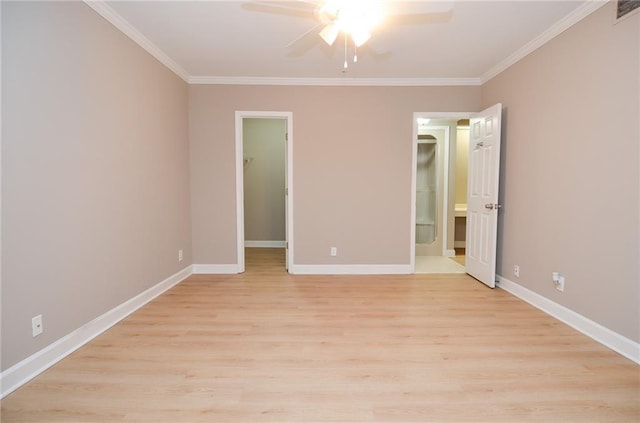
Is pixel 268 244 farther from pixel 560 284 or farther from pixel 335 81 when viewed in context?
pixel 560 284

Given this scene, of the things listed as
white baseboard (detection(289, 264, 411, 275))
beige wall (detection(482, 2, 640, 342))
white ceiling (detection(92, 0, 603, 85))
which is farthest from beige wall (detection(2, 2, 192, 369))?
beige wall (detection(482, 2, 640, 342))

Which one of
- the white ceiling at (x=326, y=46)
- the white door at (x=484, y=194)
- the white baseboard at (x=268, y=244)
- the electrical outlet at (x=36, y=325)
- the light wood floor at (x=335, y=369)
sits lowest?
the light wood floor at (x=335, y=369)

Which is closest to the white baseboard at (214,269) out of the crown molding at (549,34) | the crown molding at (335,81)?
the crown molding at (335,81)

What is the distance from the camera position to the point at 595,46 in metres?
2.24

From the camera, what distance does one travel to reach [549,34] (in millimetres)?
2639

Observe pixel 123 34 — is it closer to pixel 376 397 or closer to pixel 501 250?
pixel 376 397

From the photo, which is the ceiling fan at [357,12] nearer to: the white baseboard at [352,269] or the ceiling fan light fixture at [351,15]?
A: the ceiling fan light fixture at [351,15]

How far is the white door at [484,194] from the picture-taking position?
326 centimetres

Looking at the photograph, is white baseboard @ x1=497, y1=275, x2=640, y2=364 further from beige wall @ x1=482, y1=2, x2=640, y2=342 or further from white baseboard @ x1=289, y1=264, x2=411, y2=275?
white baseboard @ x1=289, y1=264, x2=411, y2=275

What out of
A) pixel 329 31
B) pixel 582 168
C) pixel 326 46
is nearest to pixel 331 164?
pixel 326 46

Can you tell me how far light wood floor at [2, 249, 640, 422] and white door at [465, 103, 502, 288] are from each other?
69 centimetres

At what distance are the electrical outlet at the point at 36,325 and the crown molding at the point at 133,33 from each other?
2.23 m

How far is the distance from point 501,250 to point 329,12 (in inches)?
124

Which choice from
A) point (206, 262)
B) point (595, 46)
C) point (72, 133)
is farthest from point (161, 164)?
point (595, 46)
